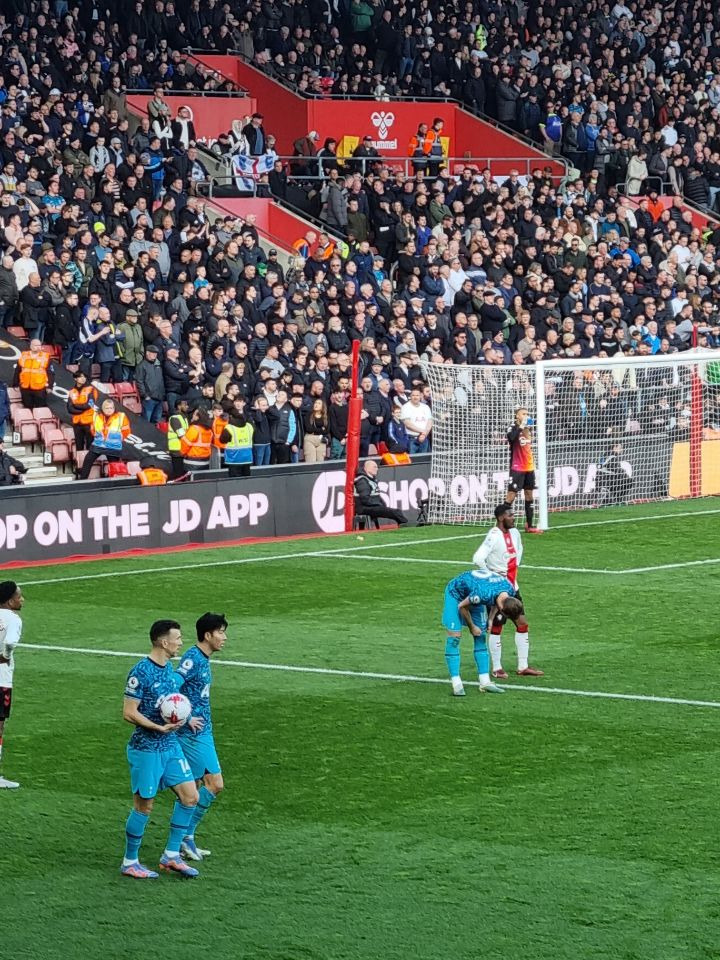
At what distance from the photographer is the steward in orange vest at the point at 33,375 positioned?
2659 centimetres

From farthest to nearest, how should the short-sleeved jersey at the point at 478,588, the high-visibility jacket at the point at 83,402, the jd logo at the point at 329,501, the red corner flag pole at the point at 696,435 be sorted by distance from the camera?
the red corner flag pole at the point at 696,435
the jd logo at the point at 329,501
the high-visibility jacket at the point at 83,402
the short-sleeved jersey at the point at 478,588

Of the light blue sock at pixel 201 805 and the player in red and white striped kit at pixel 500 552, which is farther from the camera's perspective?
the player in red and white striped kit at pixel 500 552

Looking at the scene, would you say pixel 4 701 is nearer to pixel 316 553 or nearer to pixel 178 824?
pixel 178 824

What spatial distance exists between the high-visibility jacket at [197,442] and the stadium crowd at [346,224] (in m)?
0.06

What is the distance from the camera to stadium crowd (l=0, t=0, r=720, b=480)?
27891mm

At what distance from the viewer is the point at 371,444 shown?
2927 cm

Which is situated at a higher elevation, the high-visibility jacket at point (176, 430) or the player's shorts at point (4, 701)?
the high-visibility jacket at point (176, 430)

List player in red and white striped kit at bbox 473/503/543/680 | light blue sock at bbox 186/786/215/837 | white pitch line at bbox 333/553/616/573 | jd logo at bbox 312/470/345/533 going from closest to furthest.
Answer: light blue sock at bbox 186/786/215/837 → player in red and white striped kit at bbox 473/503/543/680 → white pitch line at bbox 333/553/616/573 → jd logo at bbox 312/470/345/533

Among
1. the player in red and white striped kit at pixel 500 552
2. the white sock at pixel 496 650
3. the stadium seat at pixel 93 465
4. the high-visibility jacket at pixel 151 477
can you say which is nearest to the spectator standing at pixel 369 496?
the high-visibility jacket at pixel 151 477

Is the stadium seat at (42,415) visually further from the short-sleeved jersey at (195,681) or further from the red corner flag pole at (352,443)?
the short-sleeved jersey at (195,681)

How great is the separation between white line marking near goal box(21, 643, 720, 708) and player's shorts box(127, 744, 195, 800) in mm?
6237

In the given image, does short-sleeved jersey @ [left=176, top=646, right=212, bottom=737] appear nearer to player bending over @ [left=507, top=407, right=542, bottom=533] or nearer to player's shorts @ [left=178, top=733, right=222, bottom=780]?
player's shorts @ [left=178, top=733, right=222, bottom=780]

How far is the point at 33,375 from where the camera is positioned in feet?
87.6

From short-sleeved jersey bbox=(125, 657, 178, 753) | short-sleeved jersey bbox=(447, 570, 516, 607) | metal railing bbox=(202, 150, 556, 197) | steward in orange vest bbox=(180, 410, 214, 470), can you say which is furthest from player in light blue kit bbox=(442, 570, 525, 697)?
metal railing bbox=(202, 150, 556, 197)
